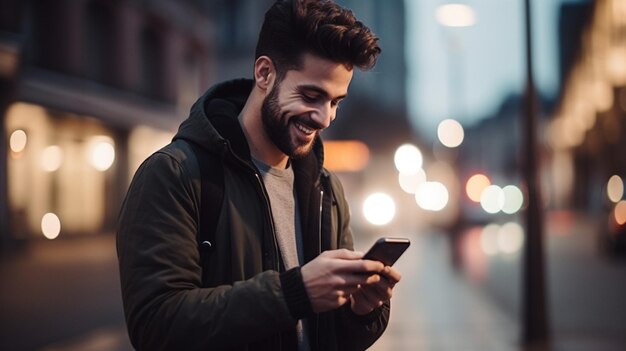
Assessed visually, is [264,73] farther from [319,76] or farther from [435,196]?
[435,196]

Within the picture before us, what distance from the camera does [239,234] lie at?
2.38 meters

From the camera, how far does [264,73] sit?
101 inches

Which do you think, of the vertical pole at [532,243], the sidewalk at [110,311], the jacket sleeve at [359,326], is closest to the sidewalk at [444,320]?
the sidewalk at [110,311]

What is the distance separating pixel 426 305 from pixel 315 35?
37.5 ft

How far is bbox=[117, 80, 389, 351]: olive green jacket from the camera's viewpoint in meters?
2.18

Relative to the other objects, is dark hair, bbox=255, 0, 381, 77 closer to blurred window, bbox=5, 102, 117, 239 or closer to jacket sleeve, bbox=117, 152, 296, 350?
jacket sleeve, bbox=117, 152, 296, 350

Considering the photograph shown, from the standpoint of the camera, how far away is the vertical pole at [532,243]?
985 cm

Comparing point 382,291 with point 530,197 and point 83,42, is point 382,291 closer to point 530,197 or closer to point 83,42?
point 530,197

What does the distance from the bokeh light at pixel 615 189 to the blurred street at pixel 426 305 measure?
1.58m

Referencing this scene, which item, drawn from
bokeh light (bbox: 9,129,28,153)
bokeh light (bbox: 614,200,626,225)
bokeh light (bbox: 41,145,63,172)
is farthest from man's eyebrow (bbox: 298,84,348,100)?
bokeh light (bbox: 41,145,63,172)

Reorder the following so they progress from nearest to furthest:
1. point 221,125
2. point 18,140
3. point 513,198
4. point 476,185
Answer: point 221,125 < point 18,140 < point 476,185 < point 513,198

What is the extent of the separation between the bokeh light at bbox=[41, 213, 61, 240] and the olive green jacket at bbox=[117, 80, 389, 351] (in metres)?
23.0

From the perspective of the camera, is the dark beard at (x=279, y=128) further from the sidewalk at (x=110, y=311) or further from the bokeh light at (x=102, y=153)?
the bokeh light at (x=102, y=153)

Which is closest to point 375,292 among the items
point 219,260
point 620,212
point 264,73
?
point 219,260
